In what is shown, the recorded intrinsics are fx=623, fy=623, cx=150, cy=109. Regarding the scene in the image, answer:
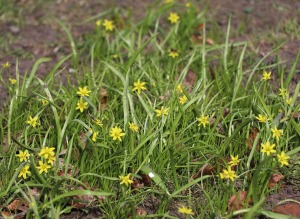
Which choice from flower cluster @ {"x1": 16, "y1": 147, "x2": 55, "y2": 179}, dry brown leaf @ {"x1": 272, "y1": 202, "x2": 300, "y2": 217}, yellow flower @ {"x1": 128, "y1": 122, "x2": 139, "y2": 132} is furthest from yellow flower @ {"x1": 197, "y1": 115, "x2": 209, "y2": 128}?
flower cluster @ {"x1": 16, "y1": 147, "x2": 55, "y2": 179}

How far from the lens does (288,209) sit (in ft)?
10.4

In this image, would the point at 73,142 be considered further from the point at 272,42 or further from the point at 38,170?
the point at 272,42

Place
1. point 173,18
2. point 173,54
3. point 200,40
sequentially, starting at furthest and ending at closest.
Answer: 1. point 200,40
2. point 173,18
3. point 173,54

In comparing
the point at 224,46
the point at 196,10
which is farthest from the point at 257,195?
the point at 196,10

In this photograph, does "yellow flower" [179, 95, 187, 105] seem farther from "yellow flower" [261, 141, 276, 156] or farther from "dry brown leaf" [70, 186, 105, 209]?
"dry brown leaf" [70, 186, 105, 209]

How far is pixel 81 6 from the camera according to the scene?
17.4 ft

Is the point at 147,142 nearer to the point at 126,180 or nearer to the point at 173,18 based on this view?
the point at 126,180

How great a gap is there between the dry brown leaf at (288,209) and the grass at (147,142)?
88 millimetres

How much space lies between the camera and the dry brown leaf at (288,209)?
3166 millimetres

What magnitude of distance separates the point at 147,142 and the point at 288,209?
2.82 feet

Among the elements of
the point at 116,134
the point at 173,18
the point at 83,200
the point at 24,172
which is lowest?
the point at 83,200

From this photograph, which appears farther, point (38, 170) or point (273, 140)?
point (273, 140)

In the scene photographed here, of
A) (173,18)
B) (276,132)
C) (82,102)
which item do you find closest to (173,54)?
(173,18)

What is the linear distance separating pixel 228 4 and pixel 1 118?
2.37 metres
